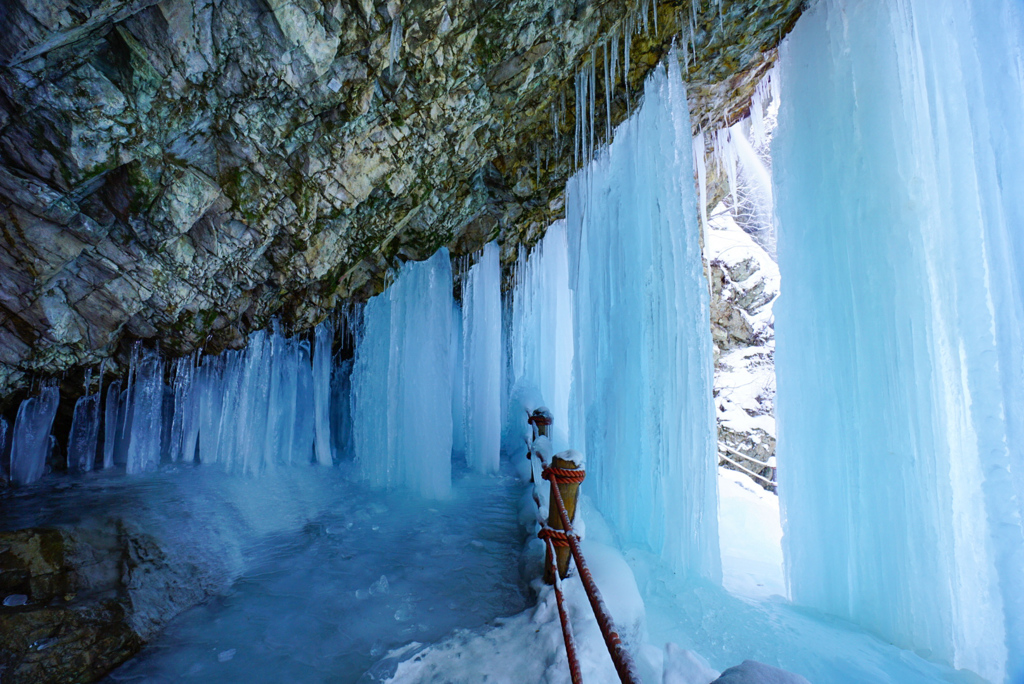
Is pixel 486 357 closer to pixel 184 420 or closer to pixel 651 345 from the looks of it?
pixel 651 345

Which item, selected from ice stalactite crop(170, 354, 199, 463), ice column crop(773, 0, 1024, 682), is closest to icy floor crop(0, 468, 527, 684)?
ice stalactite crop(170, 354, 199, 463)

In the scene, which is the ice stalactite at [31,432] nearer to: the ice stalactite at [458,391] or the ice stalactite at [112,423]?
the ice stalactite at [112,423]

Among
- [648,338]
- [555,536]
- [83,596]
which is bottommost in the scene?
[83,596]

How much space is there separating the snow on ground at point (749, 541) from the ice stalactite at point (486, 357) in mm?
4623

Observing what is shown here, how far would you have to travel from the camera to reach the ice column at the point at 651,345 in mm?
4277

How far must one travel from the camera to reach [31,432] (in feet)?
23.5

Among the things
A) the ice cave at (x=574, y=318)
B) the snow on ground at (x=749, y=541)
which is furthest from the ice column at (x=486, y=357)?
the snow on ground at (x=749, y=541)

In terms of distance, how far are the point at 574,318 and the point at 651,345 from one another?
173 cm

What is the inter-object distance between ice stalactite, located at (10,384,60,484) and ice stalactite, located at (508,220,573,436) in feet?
29.6

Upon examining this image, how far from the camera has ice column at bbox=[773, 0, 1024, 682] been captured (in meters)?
2.46

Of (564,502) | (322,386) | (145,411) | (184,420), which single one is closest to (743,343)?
(322,386)

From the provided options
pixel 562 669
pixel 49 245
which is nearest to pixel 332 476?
pixel 49 245

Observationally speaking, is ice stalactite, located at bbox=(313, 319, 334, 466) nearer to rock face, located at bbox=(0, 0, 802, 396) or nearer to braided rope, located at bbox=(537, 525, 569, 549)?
rock face, located at bbox=(0, 0, 802, 396)

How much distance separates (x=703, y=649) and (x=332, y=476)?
26.0ft
